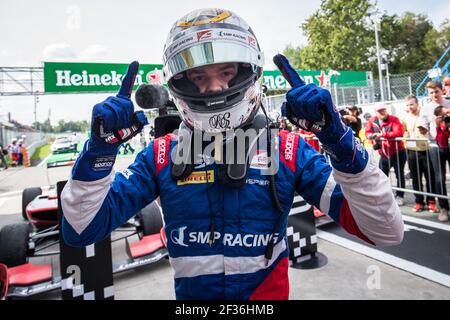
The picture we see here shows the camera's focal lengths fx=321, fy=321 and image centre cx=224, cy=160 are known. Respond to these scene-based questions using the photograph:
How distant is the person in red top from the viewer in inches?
199

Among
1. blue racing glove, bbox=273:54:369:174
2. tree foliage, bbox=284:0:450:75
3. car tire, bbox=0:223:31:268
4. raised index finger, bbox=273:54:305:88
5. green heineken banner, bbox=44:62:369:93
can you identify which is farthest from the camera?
tree foliage, bbox=284:0:450:75

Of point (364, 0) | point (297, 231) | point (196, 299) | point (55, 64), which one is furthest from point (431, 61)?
point (196, 299)

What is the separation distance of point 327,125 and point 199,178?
1.64 ft

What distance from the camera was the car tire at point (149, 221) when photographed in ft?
12.7

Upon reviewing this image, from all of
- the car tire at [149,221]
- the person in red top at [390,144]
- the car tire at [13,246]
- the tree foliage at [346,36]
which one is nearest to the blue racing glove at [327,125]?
the car tire at [149,221]

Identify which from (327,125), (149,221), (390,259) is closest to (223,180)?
(327,125)

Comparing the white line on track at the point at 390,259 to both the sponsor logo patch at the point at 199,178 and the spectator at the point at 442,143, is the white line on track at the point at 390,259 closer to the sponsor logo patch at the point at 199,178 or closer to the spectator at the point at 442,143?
the spectator at the point at 442,143

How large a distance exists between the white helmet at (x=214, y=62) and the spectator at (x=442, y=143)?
387 centimetres

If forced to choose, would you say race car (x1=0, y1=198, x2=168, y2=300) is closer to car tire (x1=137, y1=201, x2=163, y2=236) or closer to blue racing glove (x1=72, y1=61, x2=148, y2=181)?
car tire (x1=137, y1=201, x2=163, y2=236)

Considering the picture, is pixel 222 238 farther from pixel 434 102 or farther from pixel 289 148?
pixel 434 102

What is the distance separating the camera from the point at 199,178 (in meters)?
1.22

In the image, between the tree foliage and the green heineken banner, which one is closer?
the green heineken banner

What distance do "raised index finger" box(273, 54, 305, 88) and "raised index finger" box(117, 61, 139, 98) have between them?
0.54m

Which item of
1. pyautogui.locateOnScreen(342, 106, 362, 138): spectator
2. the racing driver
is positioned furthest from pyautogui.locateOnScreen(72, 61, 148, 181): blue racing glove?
pyautogui.locateOnScreen(342, 106, 362, 138): spectator
